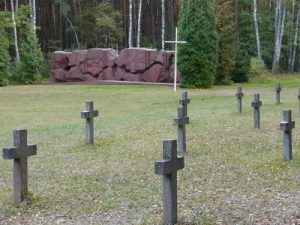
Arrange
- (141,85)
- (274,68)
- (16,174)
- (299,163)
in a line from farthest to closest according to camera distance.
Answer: (274,68) → (141,85) → (299,163) → (16,174)

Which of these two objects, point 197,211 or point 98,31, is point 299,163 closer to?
point 197,211

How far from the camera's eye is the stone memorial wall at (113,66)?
37.7 metres

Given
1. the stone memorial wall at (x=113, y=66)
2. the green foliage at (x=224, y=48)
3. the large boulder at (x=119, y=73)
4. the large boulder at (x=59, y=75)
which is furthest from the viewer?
the large boulder at (x=59, y=75)

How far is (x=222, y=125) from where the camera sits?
15.2 meters

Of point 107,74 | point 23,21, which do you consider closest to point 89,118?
point 23,21

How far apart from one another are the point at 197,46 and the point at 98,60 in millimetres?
Answer: 8610

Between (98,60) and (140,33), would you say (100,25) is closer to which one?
(140,33)

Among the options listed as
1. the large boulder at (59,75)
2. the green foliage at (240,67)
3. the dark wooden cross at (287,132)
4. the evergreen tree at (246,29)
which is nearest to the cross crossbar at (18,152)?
the dark wooden cross at (287,132)

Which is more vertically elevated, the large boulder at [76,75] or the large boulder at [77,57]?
the large boulder at [77,57]

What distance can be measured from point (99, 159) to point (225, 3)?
30.7 metres

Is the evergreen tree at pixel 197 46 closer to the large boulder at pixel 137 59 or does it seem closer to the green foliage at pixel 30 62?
the large boulder at pixel 137 59

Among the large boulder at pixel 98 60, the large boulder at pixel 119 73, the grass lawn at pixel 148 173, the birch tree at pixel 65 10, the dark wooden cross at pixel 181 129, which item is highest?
the birch tree at pixel 65 10

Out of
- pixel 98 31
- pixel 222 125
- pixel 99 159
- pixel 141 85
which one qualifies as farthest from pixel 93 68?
pixel 99 159

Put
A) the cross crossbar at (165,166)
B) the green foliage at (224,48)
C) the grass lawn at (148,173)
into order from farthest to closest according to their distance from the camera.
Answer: the green foliage at (224,48)
the grass lawn at (148,173)
the cross crossbar at (165,166)
